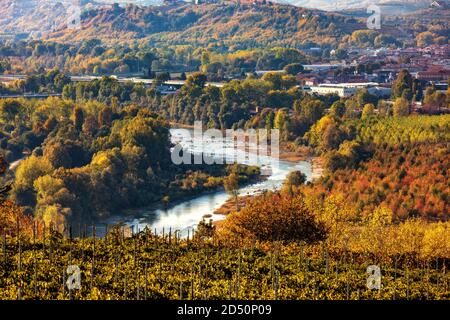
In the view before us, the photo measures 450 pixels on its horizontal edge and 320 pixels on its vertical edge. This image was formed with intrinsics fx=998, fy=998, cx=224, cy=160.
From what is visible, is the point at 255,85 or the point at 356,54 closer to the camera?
the point at 255,85

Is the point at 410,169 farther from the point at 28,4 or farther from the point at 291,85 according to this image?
the point at 28,4

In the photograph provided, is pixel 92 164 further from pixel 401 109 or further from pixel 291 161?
pixel 401 109

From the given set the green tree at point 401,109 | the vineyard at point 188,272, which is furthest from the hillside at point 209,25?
the vineyard at point 188,272

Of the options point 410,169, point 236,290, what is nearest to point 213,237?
point 236,290

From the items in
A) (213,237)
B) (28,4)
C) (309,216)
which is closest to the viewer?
(213,237)

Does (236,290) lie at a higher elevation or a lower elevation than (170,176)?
higher
